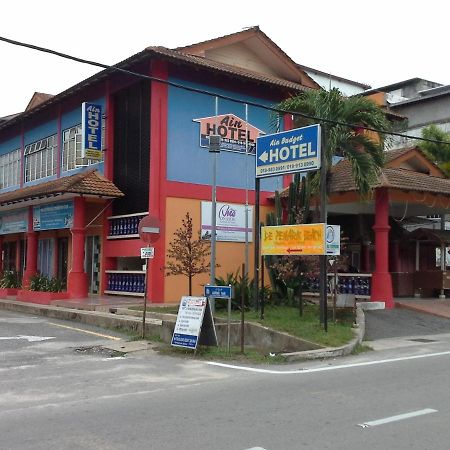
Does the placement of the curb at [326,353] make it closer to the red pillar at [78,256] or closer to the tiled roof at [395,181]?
the tiled roof at [395,181]

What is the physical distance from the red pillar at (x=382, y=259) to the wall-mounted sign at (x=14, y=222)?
50.9 ft

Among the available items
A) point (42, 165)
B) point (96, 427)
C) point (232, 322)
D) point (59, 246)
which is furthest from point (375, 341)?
point (42, 165)

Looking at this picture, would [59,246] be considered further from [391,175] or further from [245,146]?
[391,175]

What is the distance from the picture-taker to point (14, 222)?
90.6 ft

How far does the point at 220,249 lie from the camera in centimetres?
2131

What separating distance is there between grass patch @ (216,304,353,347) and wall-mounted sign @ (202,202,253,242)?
16.9 feet

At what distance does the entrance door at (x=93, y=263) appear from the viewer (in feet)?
76.7

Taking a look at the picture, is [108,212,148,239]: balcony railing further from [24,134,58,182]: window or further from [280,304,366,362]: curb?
[280,304,366,362]: curb

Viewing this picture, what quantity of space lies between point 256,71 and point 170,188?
734cm

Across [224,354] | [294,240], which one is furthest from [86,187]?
[224,354]

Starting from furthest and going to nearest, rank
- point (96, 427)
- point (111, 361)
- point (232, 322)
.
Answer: point (232, 322)
point (111, 361)
point (96, 427)

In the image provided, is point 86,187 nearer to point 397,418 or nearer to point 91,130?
point 91,130

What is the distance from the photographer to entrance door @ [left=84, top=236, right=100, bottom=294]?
920 inches

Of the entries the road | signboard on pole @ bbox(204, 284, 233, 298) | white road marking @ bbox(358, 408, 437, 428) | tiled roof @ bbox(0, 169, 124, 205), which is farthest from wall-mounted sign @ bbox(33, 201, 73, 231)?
white road marking @ bbox(358, 408, 437, 428)
